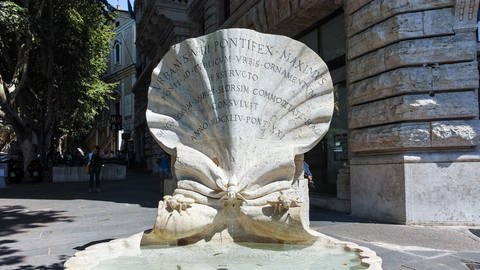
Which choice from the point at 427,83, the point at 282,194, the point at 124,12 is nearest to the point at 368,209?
the point at 427,83

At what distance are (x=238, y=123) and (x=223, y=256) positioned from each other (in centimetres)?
111

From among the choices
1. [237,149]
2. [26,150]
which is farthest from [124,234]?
[26,150]

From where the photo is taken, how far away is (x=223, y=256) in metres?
3.40

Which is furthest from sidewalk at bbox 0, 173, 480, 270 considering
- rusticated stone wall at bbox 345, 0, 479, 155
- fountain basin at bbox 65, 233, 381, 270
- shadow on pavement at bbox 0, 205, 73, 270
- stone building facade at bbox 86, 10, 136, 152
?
stone building facade at bbox 86, 10, 136, 152

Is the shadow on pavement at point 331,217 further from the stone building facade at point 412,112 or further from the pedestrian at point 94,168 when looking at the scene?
the pedestrian at point 94,168

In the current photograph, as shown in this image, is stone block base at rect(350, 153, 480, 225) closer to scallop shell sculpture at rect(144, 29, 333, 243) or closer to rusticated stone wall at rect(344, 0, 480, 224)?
rusticated stone wall at rect(344, 0, 480, 224)

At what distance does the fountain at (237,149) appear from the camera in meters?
3.48

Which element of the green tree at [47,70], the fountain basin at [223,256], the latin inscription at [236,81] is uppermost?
the green tree at [47,70]

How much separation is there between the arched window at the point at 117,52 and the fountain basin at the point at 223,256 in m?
48.0

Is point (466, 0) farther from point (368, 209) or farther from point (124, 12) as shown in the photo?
point (124, 12)

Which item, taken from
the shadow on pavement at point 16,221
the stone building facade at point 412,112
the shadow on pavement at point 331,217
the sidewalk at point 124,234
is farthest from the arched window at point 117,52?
the shadow on pavement at point 331,217

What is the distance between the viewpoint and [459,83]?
7672 millimetres

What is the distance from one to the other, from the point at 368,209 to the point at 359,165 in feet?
2.85

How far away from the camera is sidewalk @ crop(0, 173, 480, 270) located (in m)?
5.19
